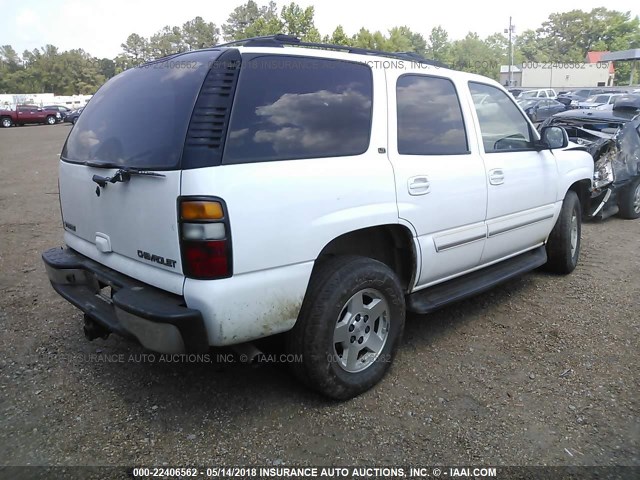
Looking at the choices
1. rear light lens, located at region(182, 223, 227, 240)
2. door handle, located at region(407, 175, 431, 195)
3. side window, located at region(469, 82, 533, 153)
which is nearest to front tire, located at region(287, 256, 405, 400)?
door handle, located at region(407, 175, 431, 195)

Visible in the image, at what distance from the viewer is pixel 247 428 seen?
2715 millimetres

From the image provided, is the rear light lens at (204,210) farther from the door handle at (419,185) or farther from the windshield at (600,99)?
the windshield at (600,99)

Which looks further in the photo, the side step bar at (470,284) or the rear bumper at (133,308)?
the side step bar at (470,284)

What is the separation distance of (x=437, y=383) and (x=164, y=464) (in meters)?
1.63

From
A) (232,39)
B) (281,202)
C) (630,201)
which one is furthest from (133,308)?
(232,39)

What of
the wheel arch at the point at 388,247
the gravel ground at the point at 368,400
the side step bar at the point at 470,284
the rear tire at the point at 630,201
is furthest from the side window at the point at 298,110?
the rear tire at the point at 630,201

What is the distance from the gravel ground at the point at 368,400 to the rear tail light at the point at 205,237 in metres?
0.94

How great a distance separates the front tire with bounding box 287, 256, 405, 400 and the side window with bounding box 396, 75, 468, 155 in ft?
2.73

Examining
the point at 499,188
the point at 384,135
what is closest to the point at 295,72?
the point at 384,135

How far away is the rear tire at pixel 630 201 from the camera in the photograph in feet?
24.2

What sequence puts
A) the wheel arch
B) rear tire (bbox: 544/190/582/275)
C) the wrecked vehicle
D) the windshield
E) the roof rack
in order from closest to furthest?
the roof rack, the wheel arch, rear tire (bbox: 544/190/582/275), the wrecked vehicle, the windshield

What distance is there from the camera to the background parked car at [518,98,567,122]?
74.4ft

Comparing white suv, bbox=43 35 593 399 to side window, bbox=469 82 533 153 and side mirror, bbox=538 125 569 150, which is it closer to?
side window, bbox=469 82 533 153

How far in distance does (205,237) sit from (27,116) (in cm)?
3974
